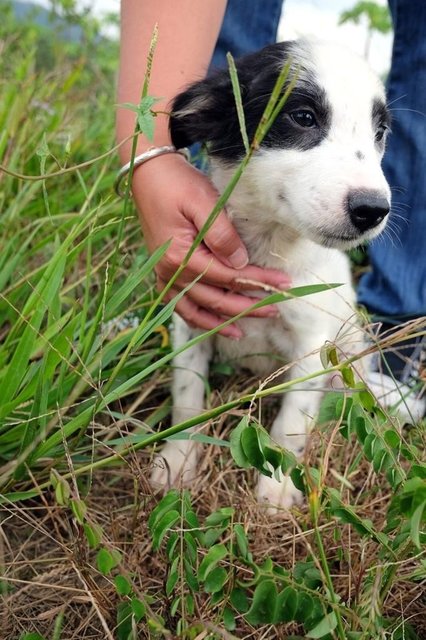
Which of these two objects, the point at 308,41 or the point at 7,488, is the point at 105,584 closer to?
the point at 7,488

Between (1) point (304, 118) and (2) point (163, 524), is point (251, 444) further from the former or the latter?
(1) point (304, 118)

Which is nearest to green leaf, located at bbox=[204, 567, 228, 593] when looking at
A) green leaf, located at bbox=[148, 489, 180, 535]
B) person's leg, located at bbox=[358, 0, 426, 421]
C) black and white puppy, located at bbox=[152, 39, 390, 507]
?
green leaf, located at bbox=[148, 489, 180, 535]

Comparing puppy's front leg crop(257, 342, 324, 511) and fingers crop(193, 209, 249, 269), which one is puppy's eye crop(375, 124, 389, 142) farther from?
puppy's front leg crop(257, 342, 324, 511)

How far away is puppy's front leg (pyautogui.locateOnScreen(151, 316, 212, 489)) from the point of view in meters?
1.92

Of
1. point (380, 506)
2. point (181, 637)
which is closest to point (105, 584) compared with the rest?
point (181, 637)

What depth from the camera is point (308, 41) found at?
1.81 metres

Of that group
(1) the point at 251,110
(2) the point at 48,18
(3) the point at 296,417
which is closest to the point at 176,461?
(3) the point at 296,417

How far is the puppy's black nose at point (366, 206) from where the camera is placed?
145cm

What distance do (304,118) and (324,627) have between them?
118 cm

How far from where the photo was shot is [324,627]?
91 centimetres

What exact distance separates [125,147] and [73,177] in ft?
4.13

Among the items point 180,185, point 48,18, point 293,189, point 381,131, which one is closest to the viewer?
point 293,189

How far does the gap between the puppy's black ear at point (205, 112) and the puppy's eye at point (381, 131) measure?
378 mm

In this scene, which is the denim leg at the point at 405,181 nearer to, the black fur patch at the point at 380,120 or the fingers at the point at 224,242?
the black fur patch at the point at 380,120
